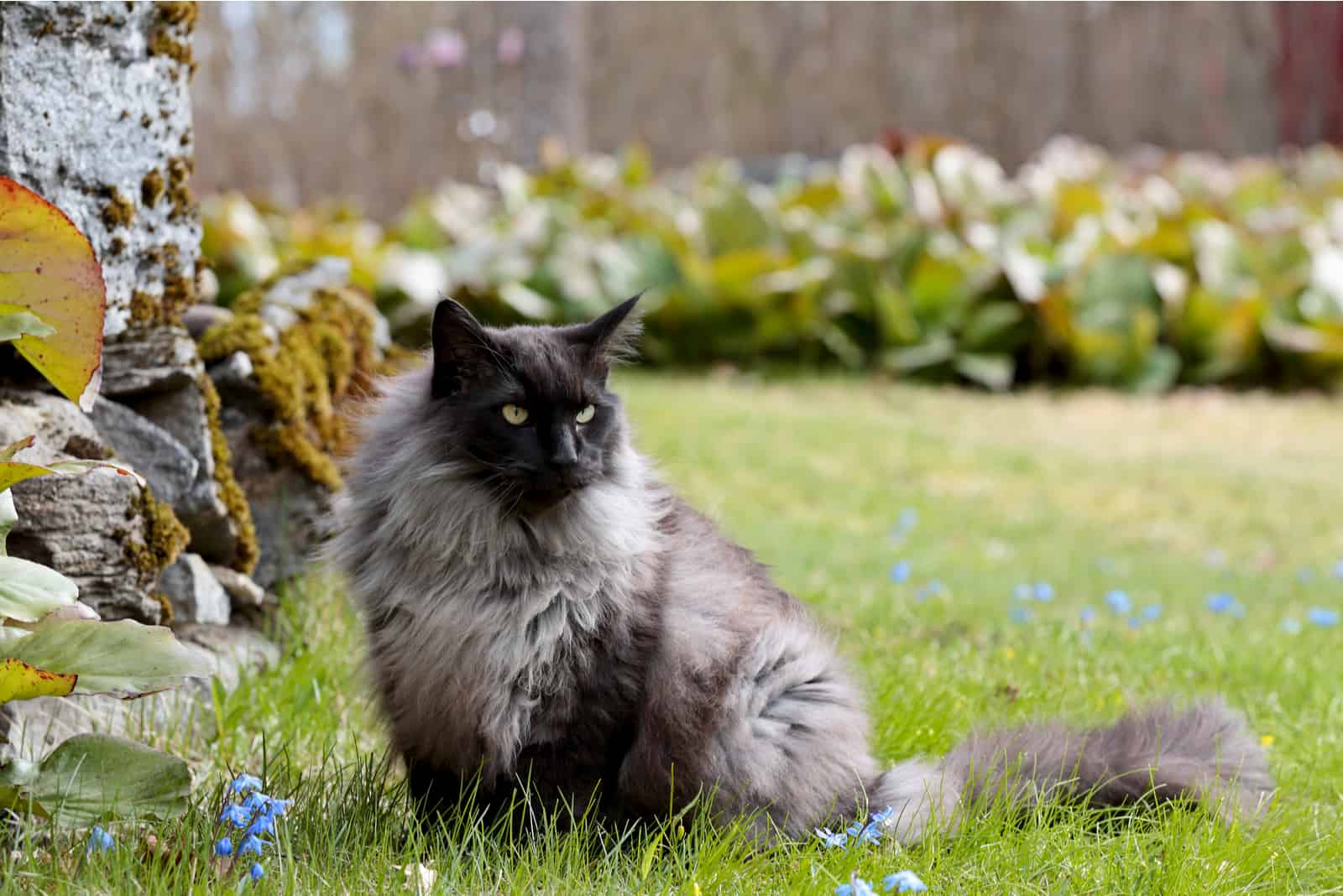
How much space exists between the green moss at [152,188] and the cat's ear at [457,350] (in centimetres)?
108

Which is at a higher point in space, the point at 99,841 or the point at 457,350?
the point at 457,350

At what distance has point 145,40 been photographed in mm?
3168

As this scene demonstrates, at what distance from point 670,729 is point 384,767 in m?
0.68

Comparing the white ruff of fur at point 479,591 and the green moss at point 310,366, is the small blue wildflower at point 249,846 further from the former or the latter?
the green moss at point 310,366

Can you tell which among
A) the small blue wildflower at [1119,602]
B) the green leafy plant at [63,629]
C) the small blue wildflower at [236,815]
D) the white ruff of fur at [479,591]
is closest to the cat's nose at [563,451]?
the white ruff of fur at [479,591]

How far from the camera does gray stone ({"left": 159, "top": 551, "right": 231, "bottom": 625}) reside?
3.28 meters

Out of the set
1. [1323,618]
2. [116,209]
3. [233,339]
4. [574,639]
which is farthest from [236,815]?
[1323,618]

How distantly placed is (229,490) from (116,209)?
79 cm

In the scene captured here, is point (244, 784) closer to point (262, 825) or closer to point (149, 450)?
point (262, 825)

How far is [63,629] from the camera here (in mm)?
2324

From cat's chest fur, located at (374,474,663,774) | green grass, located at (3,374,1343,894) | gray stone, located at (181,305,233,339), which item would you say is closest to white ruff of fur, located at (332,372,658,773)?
cat's chest fur, located at (374,474,663,774)

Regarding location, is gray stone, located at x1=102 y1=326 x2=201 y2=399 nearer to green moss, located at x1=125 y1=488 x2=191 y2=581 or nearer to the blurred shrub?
green moss, located at x1=125 y1=488 x2=191 y2=581

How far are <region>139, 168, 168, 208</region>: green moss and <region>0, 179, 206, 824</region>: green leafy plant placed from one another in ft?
2.93

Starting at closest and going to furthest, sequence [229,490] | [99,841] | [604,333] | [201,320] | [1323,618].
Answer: [99,841]
[604,333]
[229,490]
[201,320]
[1323,618]
